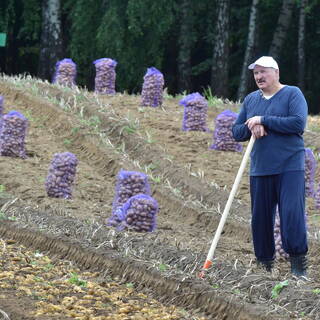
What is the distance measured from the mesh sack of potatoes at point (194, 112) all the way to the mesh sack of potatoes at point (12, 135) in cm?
245

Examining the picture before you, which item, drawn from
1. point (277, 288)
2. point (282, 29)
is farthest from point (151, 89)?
point (282, 29)

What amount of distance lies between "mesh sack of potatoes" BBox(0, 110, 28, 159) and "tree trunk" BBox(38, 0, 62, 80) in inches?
490

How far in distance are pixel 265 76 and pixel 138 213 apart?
89.3 inches

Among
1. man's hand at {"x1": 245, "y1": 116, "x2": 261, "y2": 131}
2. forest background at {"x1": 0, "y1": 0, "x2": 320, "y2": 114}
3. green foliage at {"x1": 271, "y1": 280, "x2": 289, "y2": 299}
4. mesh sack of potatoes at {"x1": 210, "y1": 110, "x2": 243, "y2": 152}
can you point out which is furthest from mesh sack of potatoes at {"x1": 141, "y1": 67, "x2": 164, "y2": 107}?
green foliage at {"x1": 271, "y1": 280, "x2": 289, "y2": 299}

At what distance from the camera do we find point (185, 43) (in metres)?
27.3

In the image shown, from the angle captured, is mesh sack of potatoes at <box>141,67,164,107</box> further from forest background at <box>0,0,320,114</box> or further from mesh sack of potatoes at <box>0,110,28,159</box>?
forest background at <box>0,0,320,114</box>

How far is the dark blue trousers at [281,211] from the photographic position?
8.05m

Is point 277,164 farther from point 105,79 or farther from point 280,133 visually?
point 105,79

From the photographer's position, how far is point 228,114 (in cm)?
1394

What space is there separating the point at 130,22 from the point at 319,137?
10.4 metres

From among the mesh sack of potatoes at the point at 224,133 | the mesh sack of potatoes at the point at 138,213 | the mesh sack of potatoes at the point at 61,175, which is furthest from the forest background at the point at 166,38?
the mesh sack of potatoes at the point at 138,213

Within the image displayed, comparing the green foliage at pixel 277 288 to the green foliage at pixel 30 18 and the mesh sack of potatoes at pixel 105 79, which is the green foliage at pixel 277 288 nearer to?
the mesh sack of potatoes at pixel 105 79

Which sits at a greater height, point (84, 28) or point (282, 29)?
point (282, 29)

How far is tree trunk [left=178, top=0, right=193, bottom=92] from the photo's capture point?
→ 27.2 meters
